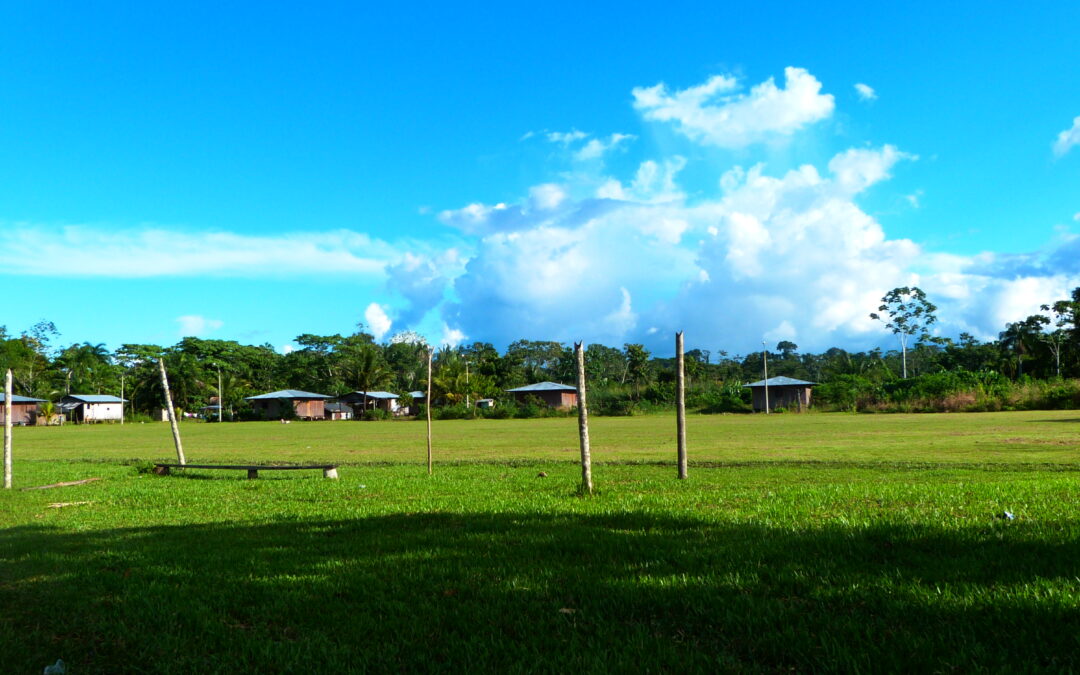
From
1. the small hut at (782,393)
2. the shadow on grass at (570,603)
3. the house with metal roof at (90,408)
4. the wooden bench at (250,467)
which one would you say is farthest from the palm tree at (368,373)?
the shadow on grass at (570,603)

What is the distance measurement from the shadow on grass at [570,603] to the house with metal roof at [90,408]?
9189 cm

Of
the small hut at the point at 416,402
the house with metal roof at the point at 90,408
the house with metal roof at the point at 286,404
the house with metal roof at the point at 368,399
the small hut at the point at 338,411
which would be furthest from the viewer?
the small hut at the point at 338,411

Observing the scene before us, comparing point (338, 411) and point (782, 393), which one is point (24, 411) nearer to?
point (338, 411)

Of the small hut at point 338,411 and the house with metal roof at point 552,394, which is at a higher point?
the house with metal roof at point 552,394

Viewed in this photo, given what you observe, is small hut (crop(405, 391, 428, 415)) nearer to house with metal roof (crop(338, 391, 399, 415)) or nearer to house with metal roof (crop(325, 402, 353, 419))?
house with metal roof (crop(338, 391, 399, 415))

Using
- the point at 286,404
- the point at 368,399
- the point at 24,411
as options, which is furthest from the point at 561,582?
the point at 24,411

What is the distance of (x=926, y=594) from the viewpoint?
172 inches

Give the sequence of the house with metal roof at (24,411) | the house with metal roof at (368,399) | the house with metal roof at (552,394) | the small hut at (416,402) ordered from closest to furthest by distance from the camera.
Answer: the house with metal roof at (24,411), the house with metal roof at (552,394), the small hut at (416,402), the house with metal roof at (368,399)

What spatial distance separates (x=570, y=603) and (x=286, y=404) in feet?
Result: 283

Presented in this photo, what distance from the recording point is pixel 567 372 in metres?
106

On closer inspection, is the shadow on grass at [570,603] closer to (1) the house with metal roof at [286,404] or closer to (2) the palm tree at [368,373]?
(2) the palm tree at [368,373]

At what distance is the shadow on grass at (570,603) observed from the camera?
3.74 m

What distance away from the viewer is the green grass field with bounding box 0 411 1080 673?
3818 mm

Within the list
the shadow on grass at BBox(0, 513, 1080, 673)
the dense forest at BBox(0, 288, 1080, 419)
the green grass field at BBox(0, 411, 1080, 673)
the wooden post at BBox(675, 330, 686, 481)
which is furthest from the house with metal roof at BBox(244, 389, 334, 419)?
the shadow on grass at BBox(0, 513, 1080, 673)
